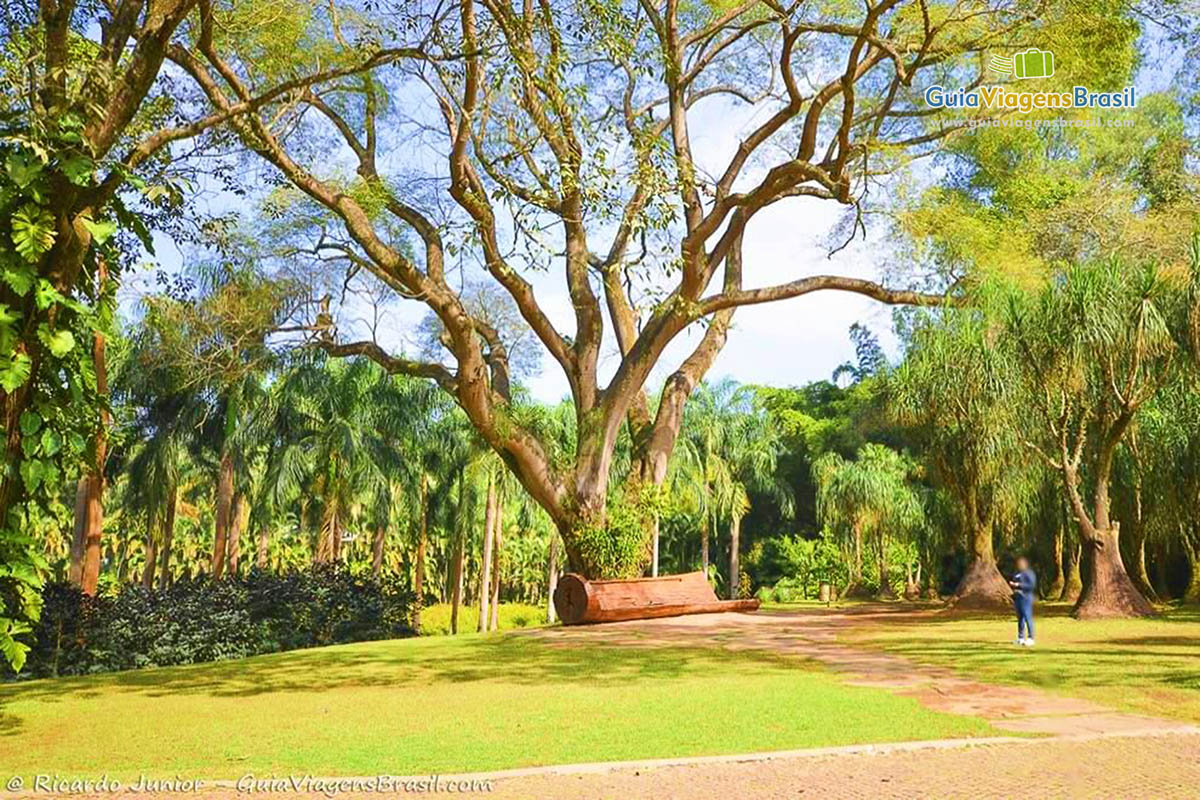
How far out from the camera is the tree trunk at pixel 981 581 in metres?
24.9

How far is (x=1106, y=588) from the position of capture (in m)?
19.5

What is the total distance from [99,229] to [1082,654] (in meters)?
12.6

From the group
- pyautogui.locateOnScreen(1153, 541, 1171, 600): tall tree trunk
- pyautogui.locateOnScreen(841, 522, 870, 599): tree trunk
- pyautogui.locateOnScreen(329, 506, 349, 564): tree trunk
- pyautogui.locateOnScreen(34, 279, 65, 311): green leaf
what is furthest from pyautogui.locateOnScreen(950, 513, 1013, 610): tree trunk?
pyautogui.locateOnScreen(34, 279, 65, 311): green leaf

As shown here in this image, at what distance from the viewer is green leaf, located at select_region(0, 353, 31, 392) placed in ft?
19.6

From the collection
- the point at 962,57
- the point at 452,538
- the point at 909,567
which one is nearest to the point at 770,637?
the point at 962,57

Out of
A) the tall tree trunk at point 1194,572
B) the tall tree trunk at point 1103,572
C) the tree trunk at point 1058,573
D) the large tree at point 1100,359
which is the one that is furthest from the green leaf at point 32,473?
the tree trunk at point 1058,573

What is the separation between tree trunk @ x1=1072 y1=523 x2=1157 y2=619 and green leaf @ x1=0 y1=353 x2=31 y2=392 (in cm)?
1877

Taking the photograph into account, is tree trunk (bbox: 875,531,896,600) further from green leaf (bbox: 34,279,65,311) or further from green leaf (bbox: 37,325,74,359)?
green leaf (bbox: 34,279,65,311)

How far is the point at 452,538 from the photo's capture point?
38.2 metres

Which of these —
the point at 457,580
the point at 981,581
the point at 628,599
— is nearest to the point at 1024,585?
the point at 628,599

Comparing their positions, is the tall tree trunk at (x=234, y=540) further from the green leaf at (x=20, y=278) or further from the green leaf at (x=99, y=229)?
the green leaf at (x=20, y=278)

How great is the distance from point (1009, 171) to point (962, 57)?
158 inches

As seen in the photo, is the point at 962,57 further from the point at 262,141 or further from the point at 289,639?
the point at 289,639

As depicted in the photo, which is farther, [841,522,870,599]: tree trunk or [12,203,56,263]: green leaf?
[841,522,870,599]: tree trunk
